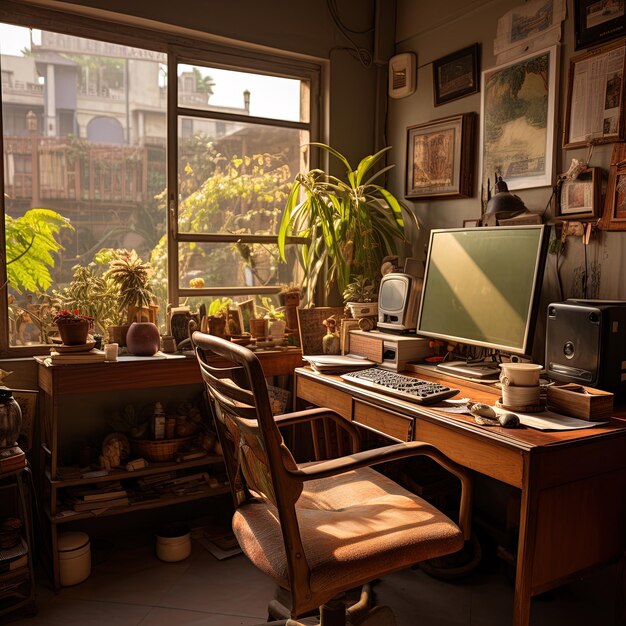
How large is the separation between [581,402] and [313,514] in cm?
90

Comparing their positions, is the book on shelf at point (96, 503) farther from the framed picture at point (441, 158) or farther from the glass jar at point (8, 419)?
the framed picture at point (441, 158)

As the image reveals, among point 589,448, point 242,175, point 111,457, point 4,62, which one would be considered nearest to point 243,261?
point 242,175

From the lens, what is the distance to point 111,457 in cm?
281

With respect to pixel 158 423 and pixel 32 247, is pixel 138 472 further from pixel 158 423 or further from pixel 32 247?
pixel 32 247

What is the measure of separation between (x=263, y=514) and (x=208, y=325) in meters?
1.37

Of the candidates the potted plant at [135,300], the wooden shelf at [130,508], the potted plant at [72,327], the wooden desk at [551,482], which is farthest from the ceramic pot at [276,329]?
the wooden desk at [551,482]

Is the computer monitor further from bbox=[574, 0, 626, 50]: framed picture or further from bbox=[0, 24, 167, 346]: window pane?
A: bbox=[0, 24, 167, 346]: window pane

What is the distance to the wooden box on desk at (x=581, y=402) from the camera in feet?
6.31

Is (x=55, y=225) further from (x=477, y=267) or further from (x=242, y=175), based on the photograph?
(x=477, y=267)

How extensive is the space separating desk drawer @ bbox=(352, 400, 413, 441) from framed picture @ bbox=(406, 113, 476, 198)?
1234 millimetres

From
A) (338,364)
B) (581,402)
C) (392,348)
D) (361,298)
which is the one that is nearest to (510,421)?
(581,402)

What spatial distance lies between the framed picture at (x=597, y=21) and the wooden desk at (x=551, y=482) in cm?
143

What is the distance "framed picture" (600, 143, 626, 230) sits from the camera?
7.44ft

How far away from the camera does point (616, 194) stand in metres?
2.29
